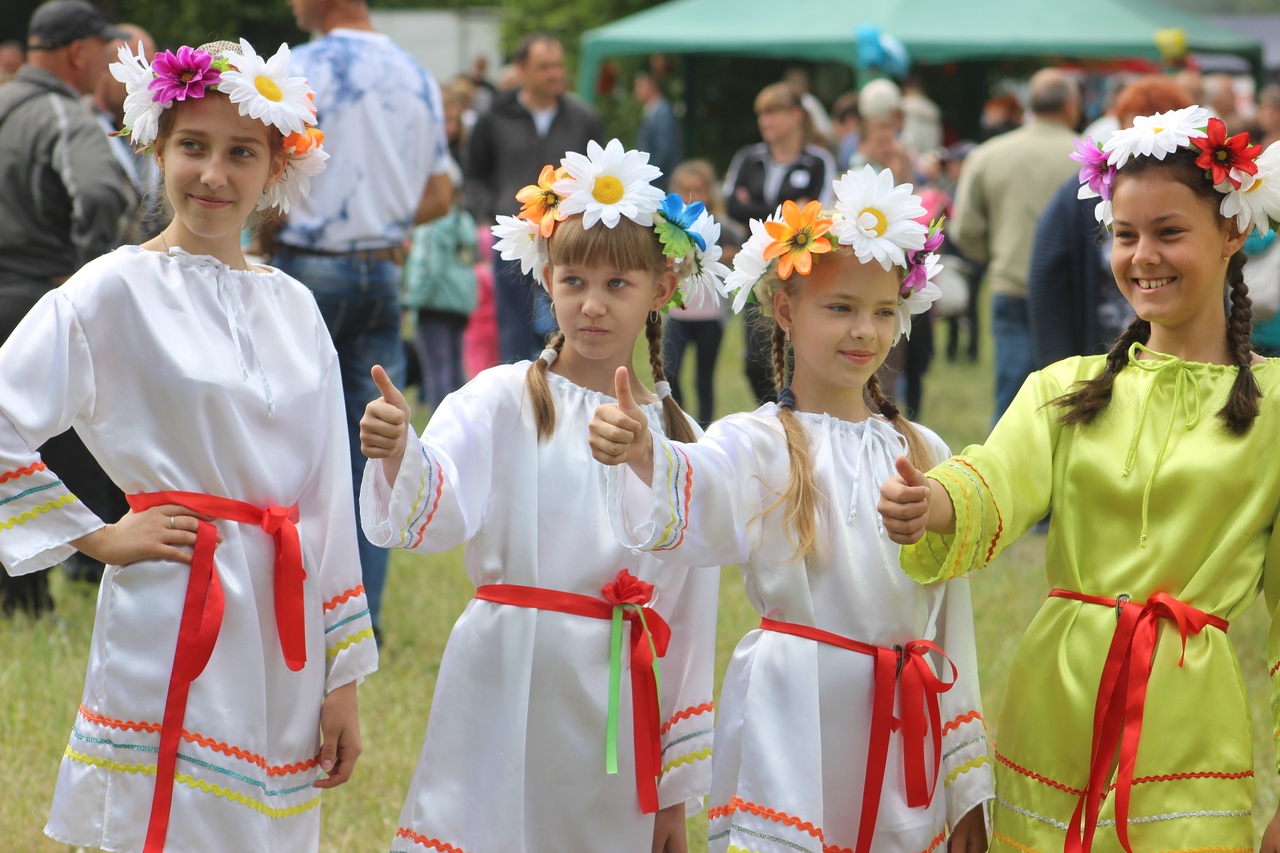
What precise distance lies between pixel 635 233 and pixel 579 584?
0.74 m

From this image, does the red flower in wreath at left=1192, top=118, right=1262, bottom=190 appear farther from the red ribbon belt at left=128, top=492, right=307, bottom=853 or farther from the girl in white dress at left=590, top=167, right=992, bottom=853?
the red ribbon belt at left=128, top=492, right=307, bottom=853

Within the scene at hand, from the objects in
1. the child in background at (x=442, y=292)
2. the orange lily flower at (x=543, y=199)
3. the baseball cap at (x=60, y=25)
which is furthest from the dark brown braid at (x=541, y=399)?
the child in background at (x=442, y=292)

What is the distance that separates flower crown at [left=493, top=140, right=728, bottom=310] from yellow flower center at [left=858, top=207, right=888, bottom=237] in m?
0.37

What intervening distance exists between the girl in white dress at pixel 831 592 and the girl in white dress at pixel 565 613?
15cm

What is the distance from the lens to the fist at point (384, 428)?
8.67 feet

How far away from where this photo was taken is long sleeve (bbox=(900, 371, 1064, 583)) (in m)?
2.71

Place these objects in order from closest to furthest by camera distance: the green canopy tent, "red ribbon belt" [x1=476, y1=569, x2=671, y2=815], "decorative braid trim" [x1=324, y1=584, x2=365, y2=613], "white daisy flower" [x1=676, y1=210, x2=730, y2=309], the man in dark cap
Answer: "decorative braid trim" [x1=324, y1=584, x2=365, y2=613] < "red ribbon belt" [x1=476, y1=569, x2=671, y2=815] < "white daisy flower" [x1=676, y1=210, x2=730, y2=309] < the man in dark cap < the green canopy tent

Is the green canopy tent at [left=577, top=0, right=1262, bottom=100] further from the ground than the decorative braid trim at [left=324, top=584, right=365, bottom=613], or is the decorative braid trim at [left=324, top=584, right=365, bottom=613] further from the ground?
the green canopy tent at [left=577, top=0, right=1262, bottom=100]

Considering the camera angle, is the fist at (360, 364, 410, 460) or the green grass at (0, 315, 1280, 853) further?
the green grass at (0, 315, 1280, 853)

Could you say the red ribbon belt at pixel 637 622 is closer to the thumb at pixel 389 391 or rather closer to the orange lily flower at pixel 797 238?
the thumb at pixel 389 391

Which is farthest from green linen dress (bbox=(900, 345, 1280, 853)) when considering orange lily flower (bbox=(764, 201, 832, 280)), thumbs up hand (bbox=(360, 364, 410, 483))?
thumbs up hand (bbox=(360, 364, 410, 483))

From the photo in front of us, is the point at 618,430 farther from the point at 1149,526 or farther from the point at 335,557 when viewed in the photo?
the point at 1149,526

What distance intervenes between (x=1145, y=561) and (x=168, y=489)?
1821 mm

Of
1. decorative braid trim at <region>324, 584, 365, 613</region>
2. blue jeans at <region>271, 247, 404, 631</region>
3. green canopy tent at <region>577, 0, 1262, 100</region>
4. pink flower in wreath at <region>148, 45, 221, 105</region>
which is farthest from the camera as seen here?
green canopy tent at <region>577, 0, 1262, 100</region>
